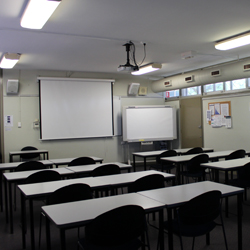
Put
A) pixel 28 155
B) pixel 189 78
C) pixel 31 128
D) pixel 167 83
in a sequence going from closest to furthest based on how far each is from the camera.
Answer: pixel 28 155, pixel 189 78, pixel 31 128, pixel 167 83

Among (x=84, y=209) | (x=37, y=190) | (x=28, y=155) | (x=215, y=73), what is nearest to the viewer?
(x=84, y=209)

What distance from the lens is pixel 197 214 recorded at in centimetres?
247

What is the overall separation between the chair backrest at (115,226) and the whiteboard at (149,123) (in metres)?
6.45

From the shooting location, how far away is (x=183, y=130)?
896 centimetres

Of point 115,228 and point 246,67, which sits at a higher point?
point 246,67

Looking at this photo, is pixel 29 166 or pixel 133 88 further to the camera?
pixel 133 88

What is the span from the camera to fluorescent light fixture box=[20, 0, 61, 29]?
322 centimetres

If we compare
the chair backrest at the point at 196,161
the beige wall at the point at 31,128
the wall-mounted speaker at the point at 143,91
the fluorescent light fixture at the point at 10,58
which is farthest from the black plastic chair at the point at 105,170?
the wall-mounted speaker at the point at 143,91

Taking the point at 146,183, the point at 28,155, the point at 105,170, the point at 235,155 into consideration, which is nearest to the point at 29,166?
the point at 105,170

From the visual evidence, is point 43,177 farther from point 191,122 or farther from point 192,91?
point 192,91

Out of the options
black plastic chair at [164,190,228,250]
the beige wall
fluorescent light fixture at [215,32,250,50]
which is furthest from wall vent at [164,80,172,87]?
black plastic chair at [164,190,228,250]

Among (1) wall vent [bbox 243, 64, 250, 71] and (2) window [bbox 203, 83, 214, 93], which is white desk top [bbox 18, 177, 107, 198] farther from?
(2) window [bbox 203, 83, 214, 93]

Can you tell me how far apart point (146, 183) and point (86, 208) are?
107 cm

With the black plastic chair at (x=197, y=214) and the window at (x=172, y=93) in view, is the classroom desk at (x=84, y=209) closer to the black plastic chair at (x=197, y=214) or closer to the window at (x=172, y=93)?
the black plastic chair at (x=197, y=214)
